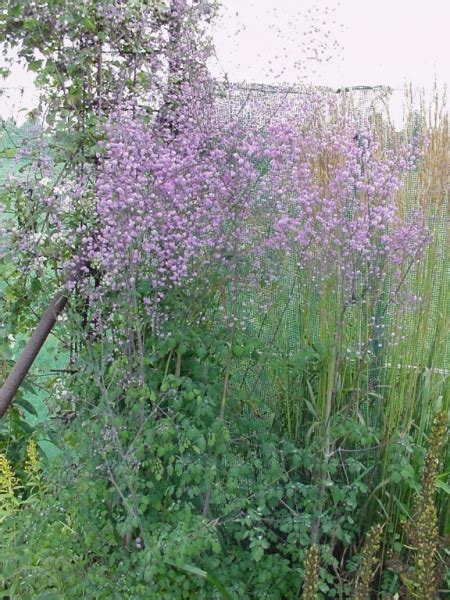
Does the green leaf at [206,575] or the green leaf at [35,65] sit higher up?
the green leaf at [35,65]

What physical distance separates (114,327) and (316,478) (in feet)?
3.01

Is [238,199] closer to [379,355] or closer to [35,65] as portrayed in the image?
[379,355]

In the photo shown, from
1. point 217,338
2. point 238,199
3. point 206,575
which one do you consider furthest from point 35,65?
point 206,575

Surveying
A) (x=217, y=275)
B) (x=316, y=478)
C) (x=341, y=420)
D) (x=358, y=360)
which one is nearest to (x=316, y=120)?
(x=217, y=275)

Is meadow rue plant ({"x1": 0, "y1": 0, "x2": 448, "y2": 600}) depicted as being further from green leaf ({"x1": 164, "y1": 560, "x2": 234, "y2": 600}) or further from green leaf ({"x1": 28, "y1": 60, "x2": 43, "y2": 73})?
green leaf ({"x1": 28, "y1": 60, "x2": 43, "y2": 73})

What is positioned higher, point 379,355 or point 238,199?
point 238,199

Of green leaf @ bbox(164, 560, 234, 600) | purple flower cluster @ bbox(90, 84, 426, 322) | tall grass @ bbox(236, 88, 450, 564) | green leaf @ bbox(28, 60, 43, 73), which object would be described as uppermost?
green leaf @ bbox(28, 60, 43, 73)

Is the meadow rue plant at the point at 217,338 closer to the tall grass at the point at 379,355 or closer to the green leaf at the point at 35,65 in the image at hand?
the tall grass at the point at 379,355

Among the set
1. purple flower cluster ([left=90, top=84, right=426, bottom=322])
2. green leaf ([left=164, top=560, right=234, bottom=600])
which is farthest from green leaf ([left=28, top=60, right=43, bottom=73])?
green leaf ([left=164, top=560, right=234, bottom=600])

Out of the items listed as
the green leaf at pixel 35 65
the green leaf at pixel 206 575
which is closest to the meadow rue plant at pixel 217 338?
the green leaf at pixel 206 575

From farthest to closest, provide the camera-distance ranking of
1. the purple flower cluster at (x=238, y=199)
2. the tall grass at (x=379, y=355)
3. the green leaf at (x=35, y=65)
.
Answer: the green leaf at (x=35, y=65) → the tall grass at (x=379, y=355) → the purple flower cluster at (x=238, y=199)

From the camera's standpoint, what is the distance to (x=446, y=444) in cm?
310

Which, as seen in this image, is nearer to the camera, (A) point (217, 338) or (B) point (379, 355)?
(A) point (217, 338)

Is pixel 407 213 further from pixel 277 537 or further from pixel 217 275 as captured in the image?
pixel 277 537
